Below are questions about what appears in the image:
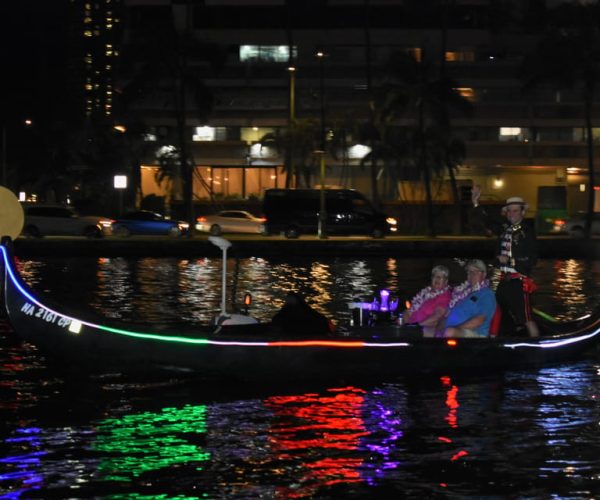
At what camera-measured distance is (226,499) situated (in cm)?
1016

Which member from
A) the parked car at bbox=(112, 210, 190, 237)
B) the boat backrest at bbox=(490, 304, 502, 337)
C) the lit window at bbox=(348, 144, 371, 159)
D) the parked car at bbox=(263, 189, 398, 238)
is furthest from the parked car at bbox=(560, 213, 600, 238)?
the boat backrest at bbox=(490, 304, 502, 337)

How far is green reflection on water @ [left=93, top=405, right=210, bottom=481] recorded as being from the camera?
36.9 feet

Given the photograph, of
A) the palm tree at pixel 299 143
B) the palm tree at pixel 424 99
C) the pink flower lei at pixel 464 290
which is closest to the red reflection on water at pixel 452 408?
the pink flower lei at pixel 464 290

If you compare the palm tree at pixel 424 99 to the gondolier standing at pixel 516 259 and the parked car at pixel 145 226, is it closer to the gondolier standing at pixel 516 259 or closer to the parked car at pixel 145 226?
the parked car at pixel 145 226

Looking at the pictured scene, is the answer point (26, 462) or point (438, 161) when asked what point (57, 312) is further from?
point (438, 161)

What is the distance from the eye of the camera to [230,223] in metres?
58.8

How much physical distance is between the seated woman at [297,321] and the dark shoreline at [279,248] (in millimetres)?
28714

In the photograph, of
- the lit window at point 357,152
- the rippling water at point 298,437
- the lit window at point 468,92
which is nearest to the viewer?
the rippling water at point 298,437

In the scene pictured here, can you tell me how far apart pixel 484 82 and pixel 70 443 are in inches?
2622

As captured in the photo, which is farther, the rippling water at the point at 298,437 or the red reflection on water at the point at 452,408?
the red reflection on water at the point at 452,408

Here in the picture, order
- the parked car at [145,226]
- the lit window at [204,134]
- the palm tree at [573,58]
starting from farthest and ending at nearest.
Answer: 1. the lit window at [204,134]
2. the palm tree at [573,58]
3. the parked car at [145,226]

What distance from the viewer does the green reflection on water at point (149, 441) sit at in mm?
11242

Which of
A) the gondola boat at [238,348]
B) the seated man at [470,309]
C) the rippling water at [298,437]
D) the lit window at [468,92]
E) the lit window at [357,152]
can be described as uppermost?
the lit window at [468,92]

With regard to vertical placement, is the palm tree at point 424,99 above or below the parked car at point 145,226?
above
